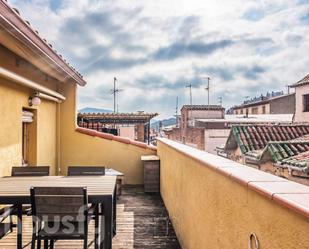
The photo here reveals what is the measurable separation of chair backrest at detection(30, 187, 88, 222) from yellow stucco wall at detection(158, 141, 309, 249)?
1266 millimetres

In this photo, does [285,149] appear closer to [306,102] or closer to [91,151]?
[91,151]

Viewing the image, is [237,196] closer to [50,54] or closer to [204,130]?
[50,54]

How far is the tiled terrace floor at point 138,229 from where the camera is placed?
4.45 m

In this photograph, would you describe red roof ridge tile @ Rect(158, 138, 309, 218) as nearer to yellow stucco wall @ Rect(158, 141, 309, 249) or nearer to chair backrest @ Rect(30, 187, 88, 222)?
yellow stucco wall @ Rect(158, 141, 309, 249)

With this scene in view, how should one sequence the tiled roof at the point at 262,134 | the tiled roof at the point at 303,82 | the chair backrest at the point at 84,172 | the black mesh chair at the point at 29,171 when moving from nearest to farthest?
the black mesh chair at the point at 29,171 → the chair backrest at the point at 84,172 → the tiled roof at the point at 262,134 → the tiled roof at the point at 303,82

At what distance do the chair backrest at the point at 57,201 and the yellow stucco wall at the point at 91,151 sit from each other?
18.5 feet

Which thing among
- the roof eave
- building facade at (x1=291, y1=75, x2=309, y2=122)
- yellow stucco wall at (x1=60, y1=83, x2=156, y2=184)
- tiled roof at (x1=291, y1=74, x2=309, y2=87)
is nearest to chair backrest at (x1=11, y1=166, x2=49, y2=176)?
the roof eave

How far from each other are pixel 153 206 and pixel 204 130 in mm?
19602

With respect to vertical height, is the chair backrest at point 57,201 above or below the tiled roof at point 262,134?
below

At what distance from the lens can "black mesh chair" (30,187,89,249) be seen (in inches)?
130

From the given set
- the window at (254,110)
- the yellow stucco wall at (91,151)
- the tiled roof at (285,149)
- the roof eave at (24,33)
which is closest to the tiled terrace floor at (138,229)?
the yellow stucco wall at (91,151)

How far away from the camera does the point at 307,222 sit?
1.30m

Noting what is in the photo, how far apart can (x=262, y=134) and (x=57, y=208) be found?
1268 centimetres

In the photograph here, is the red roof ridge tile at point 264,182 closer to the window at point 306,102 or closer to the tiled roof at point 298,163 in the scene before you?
the tiled roof at point 298,163
